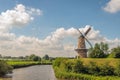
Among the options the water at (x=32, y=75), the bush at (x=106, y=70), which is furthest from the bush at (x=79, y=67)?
the water at (x=32, y=75)

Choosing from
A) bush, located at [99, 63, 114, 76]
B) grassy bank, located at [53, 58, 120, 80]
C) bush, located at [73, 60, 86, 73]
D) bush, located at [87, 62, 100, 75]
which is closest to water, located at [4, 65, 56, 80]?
grassy bank, located at [53, 58, 120, 80]

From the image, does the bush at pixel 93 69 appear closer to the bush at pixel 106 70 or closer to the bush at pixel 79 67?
the bush at pixel 106 70

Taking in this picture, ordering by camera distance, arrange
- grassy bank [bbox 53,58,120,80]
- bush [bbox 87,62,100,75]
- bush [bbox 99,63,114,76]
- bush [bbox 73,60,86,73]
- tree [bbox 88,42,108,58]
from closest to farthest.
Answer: grassy bank [bbox 53,58,120,80] < bush [bbox 99,63,114,76] < bush [bbox 87,62,100,75] < bush [bbox 73,60,86,73] < tree [bbox 88,42,108,58]

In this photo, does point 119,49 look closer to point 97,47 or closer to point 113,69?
point 97,47

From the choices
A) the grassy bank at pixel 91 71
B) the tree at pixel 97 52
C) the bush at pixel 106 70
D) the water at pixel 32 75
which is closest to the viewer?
the grassy bank at pixel 91 71

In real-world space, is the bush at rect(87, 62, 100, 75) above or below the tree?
below

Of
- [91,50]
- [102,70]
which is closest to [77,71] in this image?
[102,70]

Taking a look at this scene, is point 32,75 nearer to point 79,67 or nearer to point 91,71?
point 79,67

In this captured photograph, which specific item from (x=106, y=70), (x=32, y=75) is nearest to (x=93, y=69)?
(x=106, y=70)

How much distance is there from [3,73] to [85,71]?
18502mm

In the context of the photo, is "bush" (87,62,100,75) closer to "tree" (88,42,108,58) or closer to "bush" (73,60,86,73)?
"bush" (73,60,86,73)

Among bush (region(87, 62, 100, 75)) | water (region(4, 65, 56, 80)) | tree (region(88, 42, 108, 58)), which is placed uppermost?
tree (region(88, 42, 108, 58))

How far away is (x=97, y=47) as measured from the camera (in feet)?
266

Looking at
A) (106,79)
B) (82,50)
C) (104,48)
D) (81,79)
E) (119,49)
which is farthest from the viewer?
(104,48)
